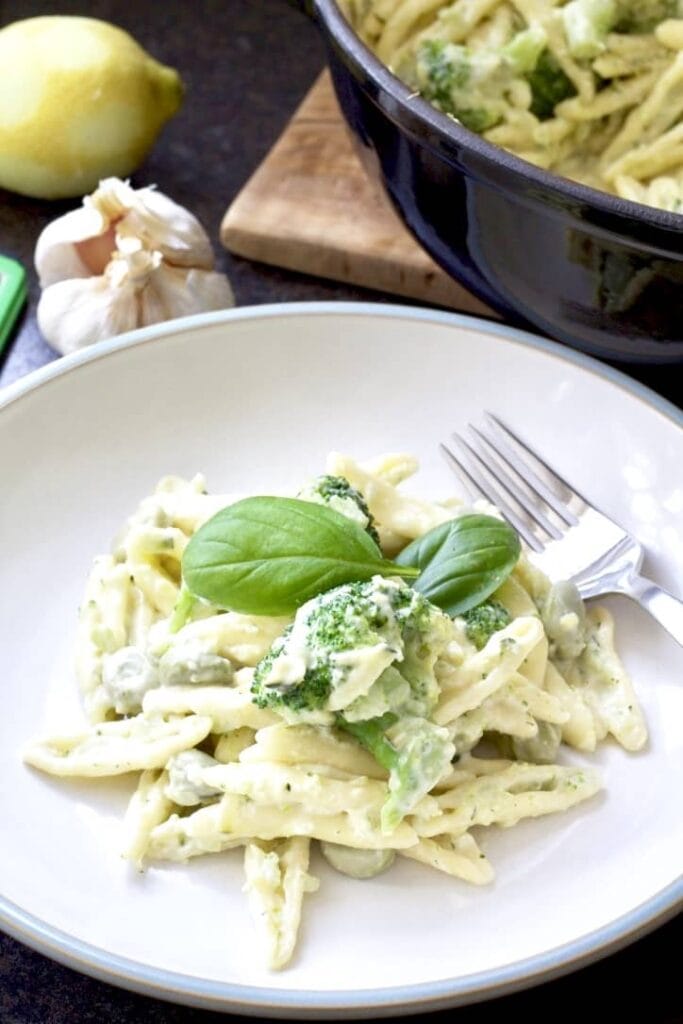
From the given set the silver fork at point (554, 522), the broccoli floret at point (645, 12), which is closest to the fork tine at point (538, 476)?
the silver fork at point (554, 522)

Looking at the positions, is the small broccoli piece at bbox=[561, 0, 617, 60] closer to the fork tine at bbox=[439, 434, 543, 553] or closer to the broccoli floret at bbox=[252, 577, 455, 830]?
the fork tine at bbox=[439, 434, 543, 553]

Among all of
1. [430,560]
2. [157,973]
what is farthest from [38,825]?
[430,560]

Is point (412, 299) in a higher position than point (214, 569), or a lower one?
lower

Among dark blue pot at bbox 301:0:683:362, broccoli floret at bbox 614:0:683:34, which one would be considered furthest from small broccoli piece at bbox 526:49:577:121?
dark blue pot at bbox 301:0:683:362

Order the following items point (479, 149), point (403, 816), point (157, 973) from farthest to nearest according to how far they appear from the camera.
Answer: point (479, 149), point (403, 816), point (157, 973)

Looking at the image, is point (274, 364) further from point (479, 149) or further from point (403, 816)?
point (403, 816)

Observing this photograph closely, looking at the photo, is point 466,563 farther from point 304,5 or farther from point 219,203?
point 219,203

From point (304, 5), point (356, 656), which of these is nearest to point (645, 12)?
point (304, 5)
